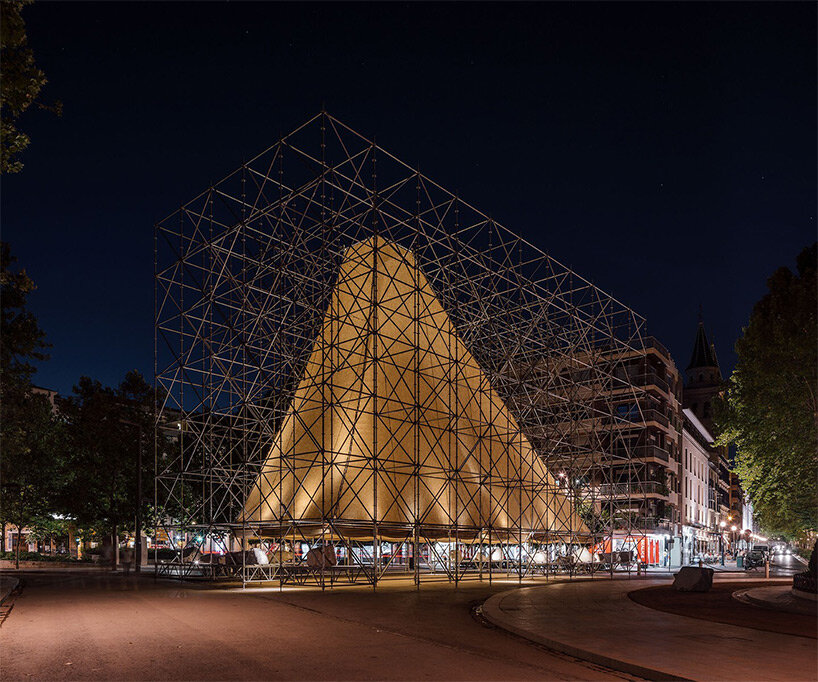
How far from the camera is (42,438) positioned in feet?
173

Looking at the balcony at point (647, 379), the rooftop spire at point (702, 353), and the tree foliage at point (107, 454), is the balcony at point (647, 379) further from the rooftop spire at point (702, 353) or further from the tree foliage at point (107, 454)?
the rooftop spire at point (702, 353)

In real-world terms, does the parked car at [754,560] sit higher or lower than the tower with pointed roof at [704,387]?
lower

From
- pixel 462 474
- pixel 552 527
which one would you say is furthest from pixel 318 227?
pixel 552 527

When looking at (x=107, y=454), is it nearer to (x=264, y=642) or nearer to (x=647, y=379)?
(x=264, y=642)

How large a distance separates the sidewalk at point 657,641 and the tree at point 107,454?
113 ft

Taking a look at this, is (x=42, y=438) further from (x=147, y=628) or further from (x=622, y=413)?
(x=622, y=413)

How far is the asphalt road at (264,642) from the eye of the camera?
36.4 feet

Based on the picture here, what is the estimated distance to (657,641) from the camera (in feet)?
44.5

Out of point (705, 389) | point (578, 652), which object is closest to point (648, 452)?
point (578, 652)

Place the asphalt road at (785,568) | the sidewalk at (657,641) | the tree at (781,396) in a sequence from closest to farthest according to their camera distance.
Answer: the sidewalk at (657,641) → the tree at (781,396) → the asphalt road at (785,568)

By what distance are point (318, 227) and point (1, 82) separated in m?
23.4

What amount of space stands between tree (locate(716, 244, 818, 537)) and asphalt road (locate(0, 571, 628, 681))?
13112 millimetres

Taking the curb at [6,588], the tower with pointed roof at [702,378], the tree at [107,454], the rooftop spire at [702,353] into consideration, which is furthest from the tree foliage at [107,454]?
the rooftop spire at [702,353]

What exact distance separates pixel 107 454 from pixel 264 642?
3894 cm
